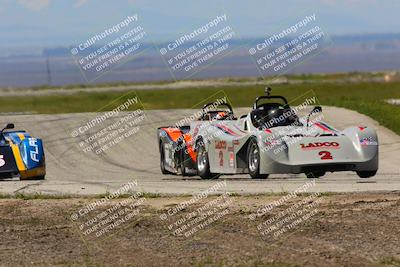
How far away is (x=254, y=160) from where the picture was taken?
20.5 meters

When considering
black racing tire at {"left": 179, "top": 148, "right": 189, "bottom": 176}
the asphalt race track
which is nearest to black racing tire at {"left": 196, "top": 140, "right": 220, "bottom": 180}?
the asphalt race track

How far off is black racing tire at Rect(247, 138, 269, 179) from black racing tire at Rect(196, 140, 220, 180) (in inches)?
65.1

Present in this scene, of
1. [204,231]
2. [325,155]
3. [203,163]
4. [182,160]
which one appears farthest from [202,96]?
[204,231]

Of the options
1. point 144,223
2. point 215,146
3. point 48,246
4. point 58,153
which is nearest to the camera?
point 48,246

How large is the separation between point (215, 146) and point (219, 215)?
7.56 m

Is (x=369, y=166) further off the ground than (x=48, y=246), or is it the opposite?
(x=48, y=246)

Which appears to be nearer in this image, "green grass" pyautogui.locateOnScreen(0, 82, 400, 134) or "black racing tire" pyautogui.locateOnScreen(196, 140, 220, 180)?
"black racing tire" pyautogui.locateOnScreen(196, 140, 220, 180)

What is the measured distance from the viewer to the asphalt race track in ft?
59.1

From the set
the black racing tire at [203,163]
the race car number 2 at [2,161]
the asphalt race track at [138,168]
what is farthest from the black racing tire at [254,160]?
the race car number 2 at [2,161]

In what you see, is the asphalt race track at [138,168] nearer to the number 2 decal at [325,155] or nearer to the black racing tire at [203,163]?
the black racing tire at [203,163]

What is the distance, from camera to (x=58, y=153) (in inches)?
1251

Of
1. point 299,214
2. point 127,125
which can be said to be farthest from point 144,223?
point 127,125

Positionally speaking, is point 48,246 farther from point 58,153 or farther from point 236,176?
point 58,153

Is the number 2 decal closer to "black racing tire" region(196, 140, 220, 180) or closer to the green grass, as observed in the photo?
"black racing tire" region(196, 140, 220, 180)
